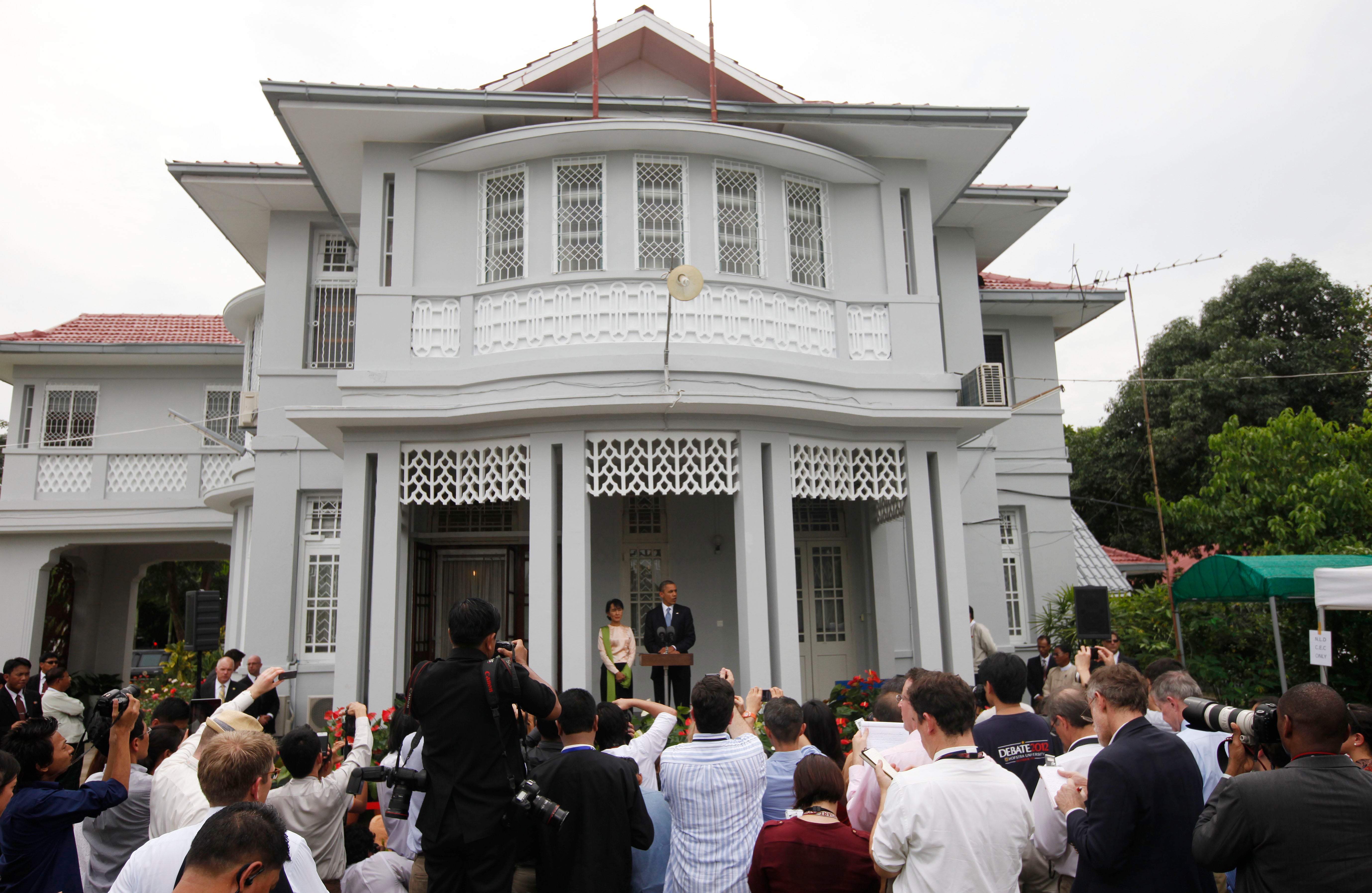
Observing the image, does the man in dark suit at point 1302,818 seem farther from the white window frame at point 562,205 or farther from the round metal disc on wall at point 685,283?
the white window frame at point 562,205

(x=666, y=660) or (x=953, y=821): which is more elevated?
(x=666, y=660)

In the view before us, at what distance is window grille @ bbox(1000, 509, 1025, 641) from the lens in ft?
49.8

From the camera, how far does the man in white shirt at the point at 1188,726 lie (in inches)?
186

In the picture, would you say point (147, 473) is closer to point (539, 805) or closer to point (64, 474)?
point (64, 474)

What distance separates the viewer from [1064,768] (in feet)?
12.8

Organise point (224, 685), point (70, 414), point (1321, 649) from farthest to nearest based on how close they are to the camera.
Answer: point (70, 414)
point (224, 685)
point (1321, 649)

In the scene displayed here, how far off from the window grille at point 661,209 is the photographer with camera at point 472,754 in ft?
23.2

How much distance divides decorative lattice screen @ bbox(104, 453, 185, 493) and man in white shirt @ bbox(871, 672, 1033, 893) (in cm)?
1714

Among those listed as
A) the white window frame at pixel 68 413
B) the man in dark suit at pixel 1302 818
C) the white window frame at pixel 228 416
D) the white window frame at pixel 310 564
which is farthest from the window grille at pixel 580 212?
the white window frame at pixel 68 413

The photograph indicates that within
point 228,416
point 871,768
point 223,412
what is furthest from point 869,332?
point 223,412

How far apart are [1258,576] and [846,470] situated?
4441mm

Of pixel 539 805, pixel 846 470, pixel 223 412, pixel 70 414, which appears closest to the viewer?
pixel 539 805

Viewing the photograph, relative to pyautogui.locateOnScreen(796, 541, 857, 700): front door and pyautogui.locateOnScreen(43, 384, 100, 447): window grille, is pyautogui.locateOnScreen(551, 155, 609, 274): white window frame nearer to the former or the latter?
pyautogui.locateOnScreen(796, 541, 857, 700): front door

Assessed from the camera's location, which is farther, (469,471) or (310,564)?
(310,564)
